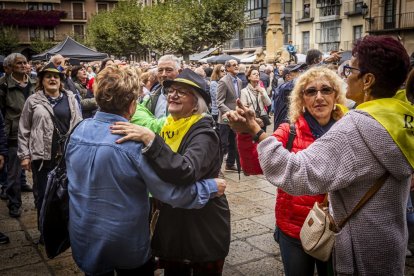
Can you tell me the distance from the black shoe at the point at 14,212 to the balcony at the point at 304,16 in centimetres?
3482

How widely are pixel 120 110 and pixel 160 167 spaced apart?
0.43 meters

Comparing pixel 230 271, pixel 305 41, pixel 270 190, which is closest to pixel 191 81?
pixel 230 271

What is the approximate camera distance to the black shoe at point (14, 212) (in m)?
5.47

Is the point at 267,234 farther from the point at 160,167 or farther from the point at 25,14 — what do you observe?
the point at 25,14

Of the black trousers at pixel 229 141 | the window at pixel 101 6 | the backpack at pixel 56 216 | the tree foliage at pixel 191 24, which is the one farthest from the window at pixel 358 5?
the window at pixel 101 6

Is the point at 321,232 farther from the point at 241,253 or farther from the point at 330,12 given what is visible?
the point at 330,12

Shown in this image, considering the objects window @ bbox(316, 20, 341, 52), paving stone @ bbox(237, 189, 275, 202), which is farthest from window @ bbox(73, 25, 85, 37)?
paving stone @ bbox(237, 189, 275, 202)

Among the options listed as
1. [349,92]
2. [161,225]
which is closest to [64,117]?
[161,225]

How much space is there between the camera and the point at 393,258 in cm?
190

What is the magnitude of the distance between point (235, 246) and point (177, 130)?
2177 mm

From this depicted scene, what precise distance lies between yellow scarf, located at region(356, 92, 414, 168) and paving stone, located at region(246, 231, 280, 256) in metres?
2.78

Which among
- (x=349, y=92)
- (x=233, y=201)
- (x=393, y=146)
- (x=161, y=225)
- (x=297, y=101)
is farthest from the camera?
(x=233, y=201)

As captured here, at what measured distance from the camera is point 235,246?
4461mm

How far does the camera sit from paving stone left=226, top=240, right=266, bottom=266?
4133 millimetres
